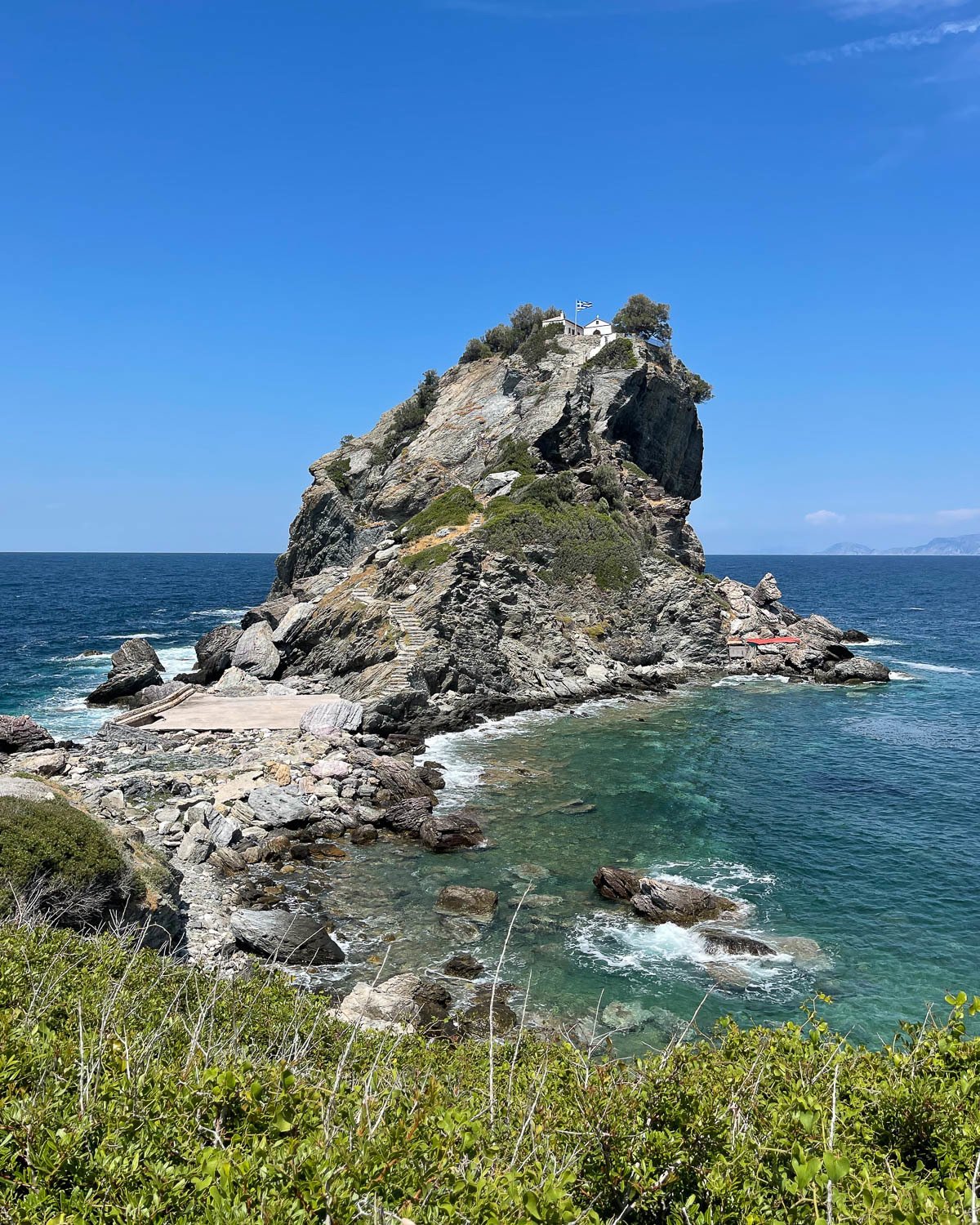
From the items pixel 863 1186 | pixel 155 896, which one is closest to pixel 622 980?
pixel 155 896

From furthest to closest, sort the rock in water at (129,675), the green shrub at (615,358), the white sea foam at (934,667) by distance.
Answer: the green shrub at (615,358) → the white sea foam at (934,667) → the rock in water at (129,675)

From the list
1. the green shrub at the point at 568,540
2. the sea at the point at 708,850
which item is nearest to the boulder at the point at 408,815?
the sea at the point at 708,850

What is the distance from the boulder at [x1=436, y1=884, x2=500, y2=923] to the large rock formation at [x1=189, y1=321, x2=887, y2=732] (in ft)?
57.1

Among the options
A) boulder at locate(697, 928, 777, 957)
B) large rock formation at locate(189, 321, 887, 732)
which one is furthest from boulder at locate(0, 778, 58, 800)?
large rock formation at locate(189, 321, 887, 732)

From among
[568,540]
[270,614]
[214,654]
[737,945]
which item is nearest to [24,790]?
[737,945]

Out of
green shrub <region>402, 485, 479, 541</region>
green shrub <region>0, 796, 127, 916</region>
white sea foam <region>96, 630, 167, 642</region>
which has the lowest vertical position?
green shrub <region>0, 796, 127, 916</region>

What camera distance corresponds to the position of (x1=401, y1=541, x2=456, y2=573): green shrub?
5256 cm

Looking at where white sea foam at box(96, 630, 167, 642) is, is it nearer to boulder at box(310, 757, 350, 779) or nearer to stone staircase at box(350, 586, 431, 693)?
stone staircase at box(350, 586, 431, 693)

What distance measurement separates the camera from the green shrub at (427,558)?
52562mm

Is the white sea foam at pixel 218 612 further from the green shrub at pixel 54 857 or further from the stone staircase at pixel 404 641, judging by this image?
the green shrub at pixel 54 857

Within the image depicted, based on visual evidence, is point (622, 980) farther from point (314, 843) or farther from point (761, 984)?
point (314, 843)

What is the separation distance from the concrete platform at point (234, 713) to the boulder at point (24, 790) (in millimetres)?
18914

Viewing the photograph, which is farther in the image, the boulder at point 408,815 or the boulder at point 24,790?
the boulder at point 408,815

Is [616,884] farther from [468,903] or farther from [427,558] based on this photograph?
[427,558]
